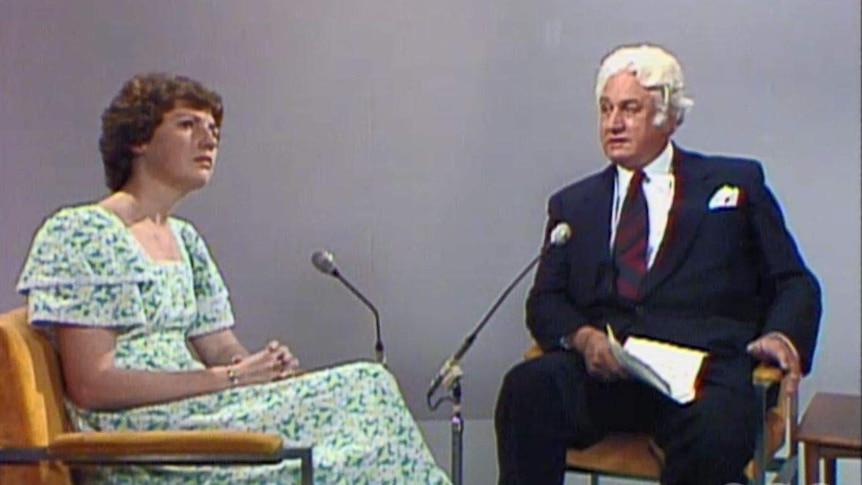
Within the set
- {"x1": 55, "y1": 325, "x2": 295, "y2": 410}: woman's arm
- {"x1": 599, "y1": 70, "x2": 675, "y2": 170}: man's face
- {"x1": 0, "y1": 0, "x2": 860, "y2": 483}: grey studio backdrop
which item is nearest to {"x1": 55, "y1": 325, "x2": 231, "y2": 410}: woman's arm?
{"x1": 55, "y1": 325, "x2": 295, "y2": 410}: woman's arm

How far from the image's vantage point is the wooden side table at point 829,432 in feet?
8.42

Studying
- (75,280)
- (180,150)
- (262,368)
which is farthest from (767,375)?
(75,280)

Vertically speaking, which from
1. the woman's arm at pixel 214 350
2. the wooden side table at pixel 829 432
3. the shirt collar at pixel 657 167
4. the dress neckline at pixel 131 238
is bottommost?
the wooden side table at pixel 829 432

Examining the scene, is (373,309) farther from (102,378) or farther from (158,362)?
(102,378)

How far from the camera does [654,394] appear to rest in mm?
2910

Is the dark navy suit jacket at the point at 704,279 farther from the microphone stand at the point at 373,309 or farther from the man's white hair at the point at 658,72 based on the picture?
the microphone stand at the point at 373,309

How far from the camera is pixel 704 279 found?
2984 mm

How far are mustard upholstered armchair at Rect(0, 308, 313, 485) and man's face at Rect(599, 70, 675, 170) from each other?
1.13 metres

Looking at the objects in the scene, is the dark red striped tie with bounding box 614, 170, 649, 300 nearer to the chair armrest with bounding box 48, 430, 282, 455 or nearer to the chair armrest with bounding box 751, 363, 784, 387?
the chair armrest with bounding box 751, 363, 784, 387

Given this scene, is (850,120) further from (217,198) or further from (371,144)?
(217,198)

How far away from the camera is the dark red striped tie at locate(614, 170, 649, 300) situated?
3.03m

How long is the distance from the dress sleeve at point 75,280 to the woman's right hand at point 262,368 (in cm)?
23

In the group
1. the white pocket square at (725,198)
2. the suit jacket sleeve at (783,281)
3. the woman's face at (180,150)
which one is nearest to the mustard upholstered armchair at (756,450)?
the suit jacket sleeve at (783,281)

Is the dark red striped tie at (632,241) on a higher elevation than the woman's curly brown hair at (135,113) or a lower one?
lower
